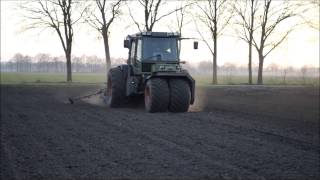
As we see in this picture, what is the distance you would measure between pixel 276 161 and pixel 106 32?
3841 centimetres

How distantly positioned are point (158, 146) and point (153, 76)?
728cm

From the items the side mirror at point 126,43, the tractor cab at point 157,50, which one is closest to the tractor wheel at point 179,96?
the tractor cab at point 157,50

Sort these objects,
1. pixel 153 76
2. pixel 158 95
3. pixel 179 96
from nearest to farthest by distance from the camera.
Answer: pixel 158 95, pixel 179 96, pixel 153 76

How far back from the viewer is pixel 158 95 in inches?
682

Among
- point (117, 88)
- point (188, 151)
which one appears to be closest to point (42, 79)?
point (117, 88)

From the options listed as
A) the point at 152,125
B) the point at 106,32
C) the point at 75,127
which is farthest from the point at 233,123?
the point at 106,32

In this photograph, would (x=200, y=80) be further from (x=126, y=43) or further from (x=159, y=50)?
(x=159, y=50)

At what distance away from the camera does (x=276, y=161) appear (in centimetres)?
939

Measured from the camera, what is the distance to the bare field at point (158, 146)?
8.46 meters

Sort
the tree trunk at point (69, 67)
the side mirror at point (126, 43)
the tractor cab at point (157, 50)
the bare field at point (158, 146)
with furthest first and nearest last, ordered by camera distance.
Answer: the tree trunk at point (69, 67) → the side mirror at point (126, 43) → the tractor cab at point (157, 50) → the bare field at point (158, 146)

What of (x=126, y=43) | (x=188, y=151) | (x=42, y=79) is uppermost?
(x=126, y=43)

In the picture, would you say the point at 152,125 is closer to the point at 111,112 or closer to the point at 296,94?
the point at 111,112

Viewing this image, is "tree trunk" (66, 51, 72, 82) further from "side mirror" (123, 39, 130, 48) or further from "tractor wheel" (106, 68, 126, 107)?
"side mirror" (123, 39, 130, 48)

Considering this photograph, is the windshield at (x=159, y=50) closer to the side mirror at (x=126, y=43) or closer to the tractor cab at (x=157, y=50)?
the tractor cab at (x=157, y=50)
